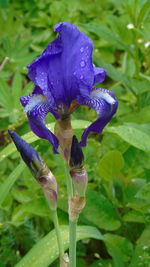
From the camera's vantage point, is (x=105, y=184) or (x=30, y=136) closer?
(x=30, y=136)

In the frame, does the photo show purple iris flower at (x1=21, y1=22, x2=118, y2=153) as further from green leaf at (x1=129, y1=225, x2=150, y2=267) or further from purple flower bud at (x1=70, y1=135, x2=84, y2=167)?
green leaf at (x1=129, y1=225, x2=150, y2=267)

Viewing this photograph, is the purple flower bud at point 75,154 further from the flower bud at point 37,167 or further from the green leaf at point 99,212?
the green leaf at point 99,212

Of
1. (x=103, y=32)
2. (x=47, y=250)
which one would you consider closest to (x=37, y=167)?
(x=47, y=250)

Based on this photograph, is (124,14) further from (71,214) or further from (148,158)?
(71,214)

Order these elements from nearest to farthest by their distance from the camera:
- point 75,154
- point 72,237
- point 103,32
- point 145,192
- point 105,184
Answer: point 75,154
point 72,237
point 145,192
point 105,184
point 103,32

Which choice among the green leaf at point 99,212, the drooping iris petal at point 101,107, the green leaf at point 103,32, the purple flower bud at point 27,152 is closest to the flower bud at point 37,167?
the purple flower bud at point 27,152

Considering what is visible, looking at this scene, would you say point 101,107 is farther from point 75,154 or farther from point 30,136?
point 30,136

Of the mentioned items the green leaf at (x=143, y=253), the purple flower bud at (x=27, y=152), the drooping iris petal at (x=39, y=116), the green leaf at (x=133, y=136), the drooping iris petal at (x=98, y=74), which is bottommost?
the green leaf at (x=143, y=253)
